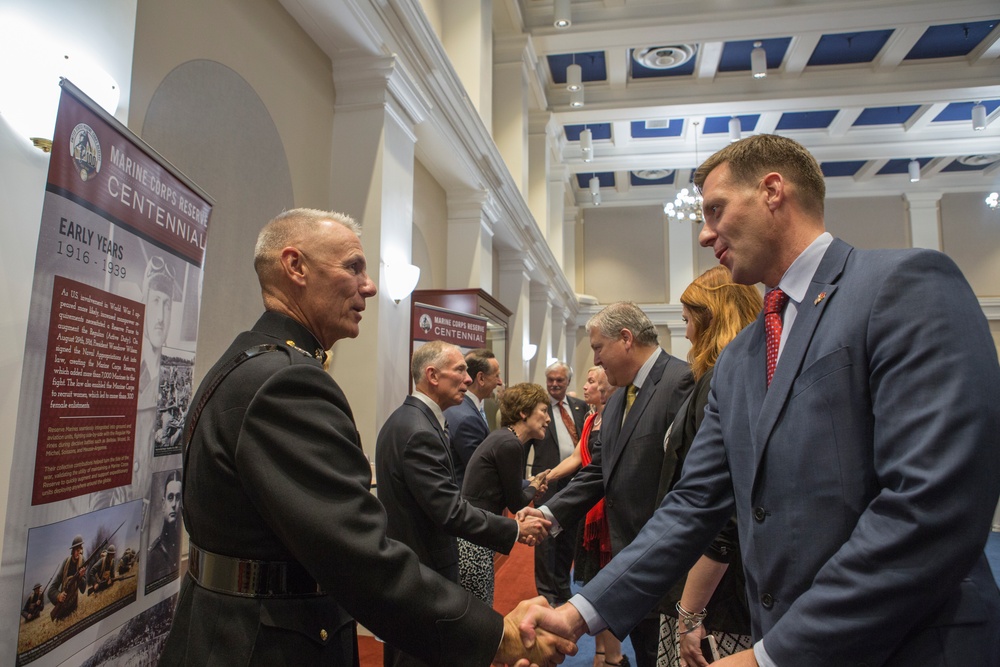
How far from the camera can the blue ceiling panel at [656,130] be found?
14367 mm

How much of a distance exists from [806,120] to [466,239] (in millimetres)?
9671

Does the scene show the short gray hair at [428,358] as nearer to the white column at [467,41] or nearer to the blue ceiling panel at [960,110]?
the white column at [467,41]

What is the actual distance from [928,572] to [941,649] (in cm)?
14

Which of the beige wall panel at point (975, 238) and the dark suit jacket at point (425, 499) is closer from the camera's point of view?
the dark suit jacket at point (425, 499)

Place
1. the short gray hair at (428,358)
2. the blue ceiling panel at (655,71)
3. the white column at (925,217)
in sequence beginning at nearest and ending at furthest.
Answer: the short gray hair at (428,358) < the blue ceiling panel at (655,71) < the white column at (925,217)

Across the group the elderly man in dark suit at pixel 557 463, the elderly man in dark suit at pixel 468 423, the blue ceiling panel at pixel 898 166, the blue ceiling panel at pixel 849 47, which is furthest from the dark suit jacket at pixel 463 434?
the blue ceiling panel at pixel 898 166

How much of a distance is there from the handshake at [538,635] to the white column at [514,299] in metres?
9.08

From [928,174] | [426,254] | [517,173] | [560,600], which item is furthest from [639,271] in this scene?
[560,600]

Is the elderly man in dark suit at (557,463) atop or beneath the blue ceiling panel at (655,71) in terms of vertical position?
beneath

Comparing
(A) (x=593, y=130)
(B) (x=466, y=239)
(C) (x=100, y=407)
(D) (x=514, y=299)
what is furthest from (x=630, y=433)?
(A) (x=593, y=130)

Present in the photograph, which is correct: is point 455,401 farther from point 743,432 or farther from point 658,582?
point 743,432

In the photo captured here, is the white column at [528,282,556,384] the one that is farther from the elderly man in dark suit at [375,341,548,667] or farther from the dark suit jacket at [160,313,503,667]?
the dark suit jacket at [160,313,503,667]

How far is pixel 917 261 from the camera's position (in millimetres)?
1205

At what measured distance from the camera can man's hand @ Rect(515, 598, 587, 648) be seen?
167 centimetres
